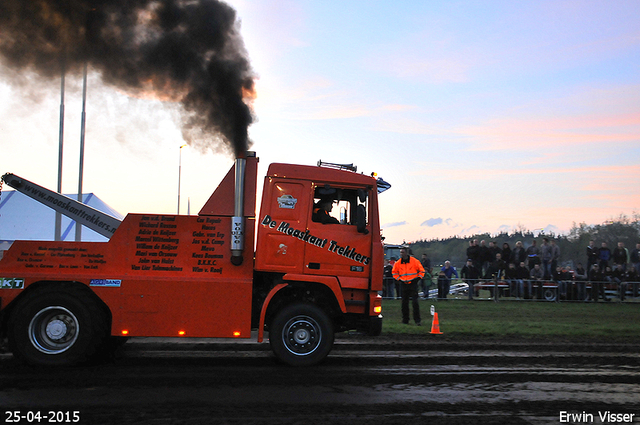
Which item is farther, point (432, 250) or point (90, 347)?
point (432, 250)

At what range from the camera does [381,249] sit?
27.2 feet

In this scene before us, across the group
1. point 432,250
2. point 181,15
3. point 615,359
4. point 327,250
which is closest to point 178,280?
point 327,250

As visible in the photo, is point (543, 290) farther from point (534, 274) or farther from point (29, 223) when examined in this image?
point (29, 223)

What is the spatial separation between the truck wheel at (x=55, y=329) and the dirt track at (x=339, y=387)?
274mm

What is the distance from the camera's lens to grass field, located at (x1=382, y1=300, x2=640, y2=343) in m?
11.9

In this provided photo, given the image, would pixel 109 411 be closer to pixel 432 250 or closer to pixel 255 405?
pixel 255 405

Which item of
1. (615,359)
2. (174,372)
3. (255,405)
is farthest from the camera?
(615,359)

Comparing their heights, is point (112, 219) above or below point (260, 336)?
above

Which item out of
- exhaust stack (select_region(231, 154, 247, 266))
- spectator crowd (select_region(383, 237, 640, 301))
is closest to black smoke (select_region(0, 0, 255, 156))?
exhaust stack (select_region(231, 154, 247, 266))

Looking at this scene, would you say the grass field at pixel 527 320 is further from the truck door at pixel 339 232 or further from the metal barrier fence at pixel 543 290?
the truck door at pixel 339 232

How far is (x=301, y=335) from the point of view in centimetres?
811

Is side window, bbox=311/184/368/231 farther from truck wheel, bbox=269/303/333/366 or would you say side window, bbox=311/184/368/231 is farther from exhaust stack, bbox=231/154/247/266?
truck wheel, bbox=269/303/333/366

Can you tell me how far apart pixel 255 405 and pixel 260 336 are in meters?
2.33

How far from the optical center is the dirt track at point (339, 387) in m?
5.54
